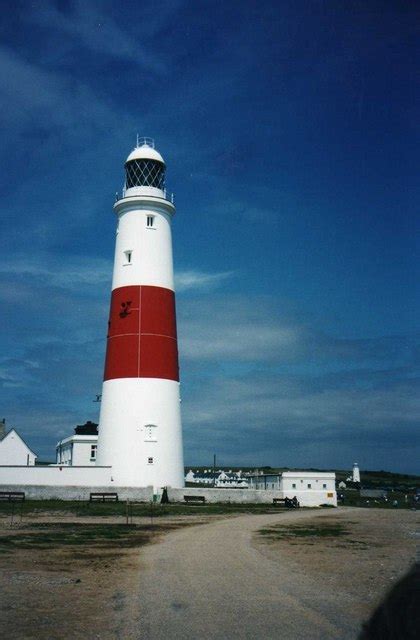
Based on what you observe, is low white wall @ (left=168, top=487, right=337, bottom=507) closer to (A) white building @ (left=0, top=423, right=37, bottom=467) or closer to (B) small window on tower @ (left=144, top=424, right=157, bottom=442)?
(B) small window on tower @ (left=144, top=424, right=157, bottom=442)

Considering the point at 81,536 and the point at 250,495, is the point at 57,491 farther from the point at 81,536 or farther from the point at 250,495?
the point at 81,536

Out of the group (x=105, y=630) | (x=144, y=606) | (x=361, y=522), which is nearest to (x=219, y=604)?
(x=144, y=606)

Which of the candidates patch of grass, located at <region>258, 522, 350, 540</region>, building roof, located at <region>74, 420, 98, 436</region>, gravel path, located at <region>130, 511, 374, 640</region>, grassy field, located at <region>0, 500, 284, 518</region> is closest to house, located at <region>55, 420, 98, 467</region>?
building roof, located at <region>74, 420, 98, 436</region>

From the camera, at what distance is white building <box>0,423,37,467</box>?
57.6 meters

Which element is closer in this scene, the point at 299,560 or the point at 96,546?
the point at 299,560

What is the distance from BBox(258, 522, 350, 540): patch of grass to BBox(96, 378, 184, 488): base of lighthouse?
13.4m

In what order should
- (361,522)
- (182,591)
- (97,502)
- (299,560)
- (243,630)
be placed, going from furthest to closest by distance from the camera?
(97,502) → (361,522) → (299,560) → (182,591) → (243,630)

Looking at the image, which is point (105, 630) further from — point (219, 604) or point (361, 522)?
point (361, 522)

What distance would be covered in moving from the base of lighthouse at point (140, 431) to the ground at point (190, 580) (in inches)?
591

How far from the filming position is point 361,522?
106 ft

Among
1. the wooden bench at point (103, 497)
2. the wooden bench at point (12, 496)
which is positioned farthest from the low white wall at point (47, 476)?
the wooden bench at point (12, 496)

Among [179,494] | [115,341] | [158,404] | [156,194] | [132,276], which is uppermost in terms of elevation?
[156,194]

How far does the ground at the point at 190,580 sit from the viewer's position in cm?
957

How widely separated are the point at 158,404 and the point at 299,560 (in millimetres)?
24185
